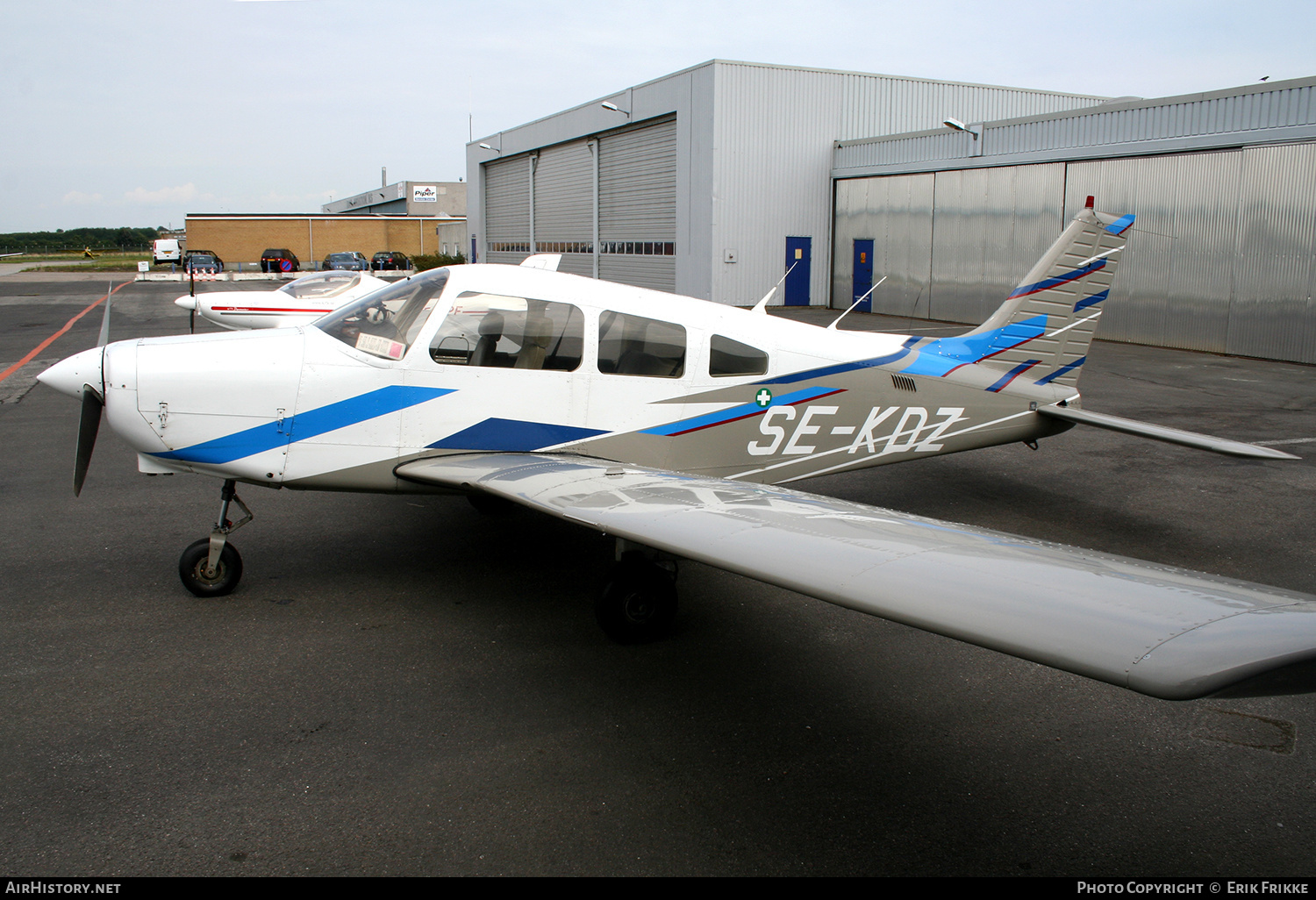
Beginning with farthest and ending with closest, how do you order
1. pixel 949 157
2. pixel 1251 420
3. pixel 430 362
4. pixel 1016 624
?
1. pixel 949 157
2. pixel 1251 420
3. pixel 430 362
4. pixel 1016 624

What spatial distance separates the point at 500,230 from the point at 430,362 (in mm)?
42329

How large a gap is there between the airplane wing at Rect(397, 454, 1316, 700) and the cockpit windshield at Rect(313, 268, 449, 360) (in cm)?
168

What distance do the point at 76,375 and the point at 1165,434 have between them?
6850mm

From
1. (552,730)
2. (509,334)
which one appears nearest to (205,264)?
(509,334)

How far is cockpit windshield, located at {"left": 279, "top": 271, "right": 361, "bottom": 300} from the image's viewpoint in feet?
49.2

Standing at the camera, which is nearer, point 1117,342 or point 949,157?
point 1117,342

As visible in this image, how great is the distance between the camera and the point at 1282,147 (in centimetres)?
1633

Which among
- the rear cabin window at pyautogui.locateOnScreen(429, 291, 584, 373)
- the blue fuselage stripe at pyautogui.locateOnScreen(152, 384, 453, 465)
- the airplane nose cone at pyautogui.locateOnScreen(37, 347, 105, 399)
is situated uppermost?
the rear cabin window at pyautogui.locateOnScreen(429, 291, 584, 373)

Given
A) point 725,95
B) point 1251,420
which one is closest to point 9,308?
point 725,95

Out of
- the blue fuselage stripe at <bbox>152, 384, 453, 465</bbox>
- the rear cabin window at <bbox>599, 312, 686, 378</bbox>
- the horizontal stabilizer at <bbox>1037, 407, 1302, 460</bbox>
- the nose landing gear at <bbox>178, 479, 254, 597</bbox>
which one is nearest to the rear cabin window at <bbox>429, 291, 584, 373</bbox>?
the rear cabin window at <bbox>599, 312, 686, 378</bbox>

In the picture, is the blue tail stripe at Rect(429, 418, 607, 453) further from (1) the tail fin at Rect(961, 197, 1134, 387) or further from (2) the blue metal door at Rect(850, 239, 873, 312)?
(2) the blue metal door at Rect(850, 239, 873, 312)

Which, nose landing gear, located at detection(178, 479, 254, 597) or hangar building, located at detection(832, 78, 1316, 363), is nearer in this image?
nose landing gear, located at detection(178, 479, 254, 597)

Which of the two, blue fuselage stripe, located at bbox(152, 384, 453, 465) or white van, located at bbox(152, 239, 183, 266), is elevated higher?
white van, located at bbox(152, 239, 183, 266)

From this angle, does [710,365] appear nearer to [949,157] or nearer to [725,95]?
[949,157]
